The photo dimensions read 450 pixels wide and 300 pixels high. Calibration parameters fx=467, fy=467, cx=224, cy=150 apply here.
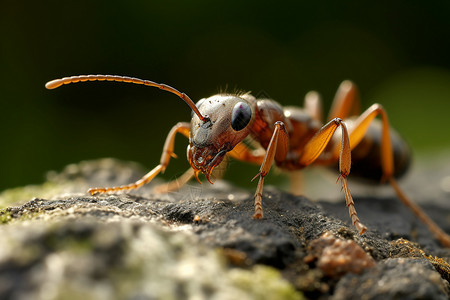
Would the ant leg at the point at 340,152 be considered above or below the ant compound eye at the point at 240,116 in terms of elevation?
below

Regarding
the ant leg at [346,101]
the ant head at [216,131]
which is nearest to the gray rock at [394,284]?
the ant head at [216,131]

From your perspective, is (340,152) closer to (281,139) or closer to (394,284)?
(281,139)

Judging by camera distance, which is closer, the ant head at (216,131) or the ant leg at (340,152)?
the ant leg at (340,152)

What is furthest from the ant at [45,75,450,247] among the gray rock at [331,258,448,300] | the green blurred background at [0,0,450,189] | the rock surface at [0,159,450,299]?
the green blurred background at [0,0,450,189]

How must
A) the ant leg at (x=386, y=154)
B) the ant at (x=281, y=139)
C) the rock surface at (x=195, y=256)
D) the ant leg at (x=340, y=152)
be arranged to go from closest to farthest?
the rock surface at (x=195, y=256)
the ant leg at (x=340, y=152)
the ant at (x=281, y=139)
the ant leg at (x=386, y=154)

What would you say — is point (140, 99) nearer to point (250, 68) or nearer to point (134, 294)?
point (250, 68)

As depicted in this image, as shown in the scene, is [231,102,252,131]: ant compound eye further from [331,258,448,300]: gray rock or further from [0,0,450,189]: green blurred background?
[0,0,450,189]: green blurred background

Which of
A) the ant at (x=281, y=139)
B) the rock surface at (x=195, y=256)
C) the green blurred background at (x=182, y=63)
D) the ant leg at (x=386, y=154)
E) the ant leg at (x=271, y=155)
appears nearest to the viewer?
the rock surface at (x=195, y=256)

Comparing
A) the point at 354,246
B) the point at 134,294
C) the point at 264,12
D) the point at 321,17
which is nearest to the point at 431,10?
the point at 321,17

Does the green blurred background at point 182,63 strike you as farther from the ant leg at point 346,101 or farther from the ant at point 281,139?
the ant at point 281,139
